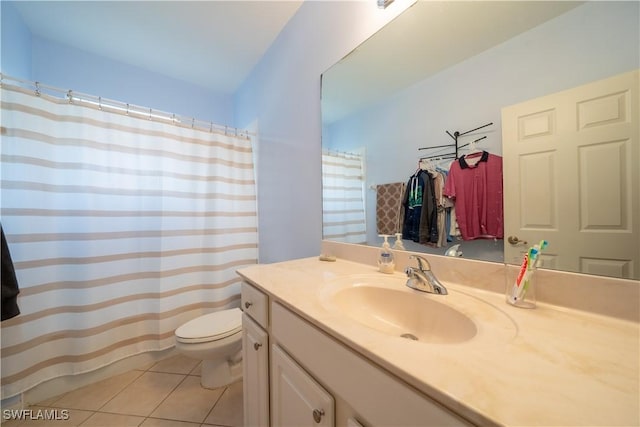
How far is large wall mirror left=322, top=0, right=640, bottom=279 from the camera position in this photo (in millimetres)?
553

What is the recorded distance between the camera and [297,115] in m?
1.52

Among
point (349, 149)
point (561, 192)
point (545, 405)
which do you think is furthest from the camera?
point (349, 149)

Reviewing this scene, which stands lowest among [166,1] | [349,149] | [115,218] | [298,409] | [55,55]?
[298,409]

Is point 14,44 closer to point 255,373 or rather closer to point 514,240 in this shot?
point 255,373

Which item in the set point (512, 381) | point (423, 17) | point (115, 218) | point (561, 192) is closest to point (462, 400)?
point (512, 381)

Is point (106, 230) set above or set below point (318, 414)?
above

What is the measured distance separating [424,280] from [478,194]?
351 millimetres

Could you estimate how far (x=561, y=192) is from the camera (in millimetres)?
604

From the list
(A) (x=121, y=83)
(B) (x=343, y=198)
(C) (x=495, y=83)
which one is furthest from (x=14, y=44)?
(C) (x=495, y=83)

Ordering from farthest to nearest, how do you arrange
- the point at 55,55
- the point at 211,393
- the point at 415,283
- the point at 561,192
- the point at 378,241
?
the point at 55,55 < the point at 211,393 < the point at 378,241 < the point at 415,283 < the point at 561,192

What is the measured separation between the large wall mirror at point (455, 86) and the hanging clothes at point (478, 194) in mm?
28

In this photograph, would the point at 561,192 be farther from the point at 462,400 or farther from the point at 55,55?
the point at 55,55

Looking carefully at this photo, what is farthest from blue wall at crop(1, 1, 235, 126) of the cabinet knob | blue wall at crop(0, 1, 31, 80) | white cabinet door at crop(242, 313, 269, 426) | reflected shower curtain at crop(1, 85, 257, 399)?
the cabinet knob

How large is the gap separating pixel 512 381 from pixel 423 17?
119 centimetres
